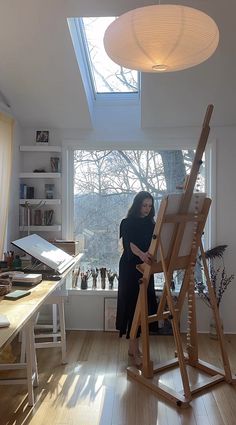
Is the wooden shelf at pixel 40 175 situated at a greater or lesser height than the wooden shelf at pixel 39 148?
lesser

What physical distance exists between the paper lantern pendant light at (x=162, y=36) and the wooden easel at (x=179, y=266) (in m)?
0.94

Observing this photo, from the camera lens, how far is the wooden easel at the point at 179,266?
282cm

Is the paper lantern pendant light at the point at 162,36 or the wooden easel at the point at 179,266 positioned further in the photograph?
the wooden easel at the point at 179,266

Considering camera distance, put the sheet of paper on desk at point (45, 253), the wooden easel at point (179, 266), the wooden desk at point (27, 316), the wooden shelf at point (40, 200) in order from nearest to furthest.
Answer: the wooden desk at point (27, 316), the wooden easel at point (179, 266), the sheet of paper on desk at point (45, 253), the wooden shelf at point (40, 200)

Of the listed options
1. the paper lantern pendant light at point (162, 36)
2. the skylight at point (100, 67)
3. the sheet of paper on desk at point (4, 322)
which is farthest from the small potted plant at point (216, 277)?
the sheet of paper on desk at point (4, 322)

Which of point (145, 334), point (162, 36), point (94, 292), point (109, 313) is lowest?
point (109, 313)

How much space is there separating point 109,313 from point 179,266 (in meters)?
1.36

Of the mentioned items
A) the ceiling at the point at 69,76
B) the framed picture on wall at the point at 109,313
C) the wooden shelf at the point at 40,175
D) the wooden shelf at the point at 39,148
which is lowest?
the framed picture on wall at the point at 109,313

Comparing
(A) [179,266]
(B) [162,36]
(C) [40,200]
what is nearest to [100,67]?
(C) [40,200]

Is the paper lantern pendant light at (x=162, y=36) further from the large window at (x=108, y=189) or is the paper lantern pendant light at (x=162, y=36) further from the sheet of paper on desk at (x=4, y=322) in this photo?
the large window at (x=108, y=189)

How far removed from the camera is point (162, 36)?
5.82 feet

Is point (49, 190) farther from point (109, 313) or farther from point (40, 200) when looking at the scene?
point (109, 313)

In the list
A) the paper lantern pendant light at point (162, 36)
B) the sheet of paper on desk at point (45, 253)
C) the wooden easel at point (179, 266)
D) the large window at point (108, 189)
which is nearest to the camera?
the paper lantern pendant light at point (162, 36)

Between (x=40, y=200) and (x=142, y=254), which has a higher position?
(x=40, y=200)
